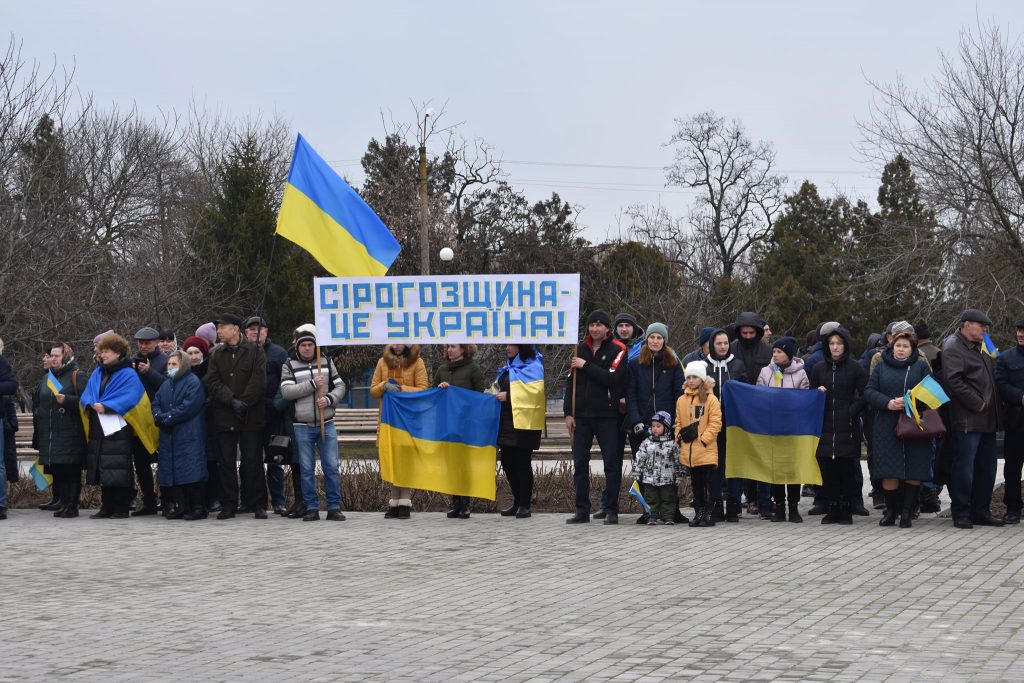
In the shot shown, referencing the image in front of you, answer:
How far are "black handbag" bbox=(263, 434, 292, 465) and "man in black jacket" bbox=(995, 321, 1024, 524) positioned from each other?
23.1 ft

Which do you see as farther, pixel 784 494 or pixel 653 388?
pixel 784 494

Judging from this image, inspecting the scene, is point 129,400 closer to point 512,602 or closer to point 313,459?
point 313,459

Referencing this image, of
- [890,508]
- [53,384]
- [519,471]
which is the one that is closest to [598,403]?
[519,471]

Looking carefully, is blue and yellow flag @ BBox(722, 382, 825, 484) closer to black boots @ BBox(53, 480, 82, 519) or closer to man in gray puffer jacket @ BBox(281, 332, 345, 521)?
man in gray puffer jacket @ BBox(281, 332, 345, 521)

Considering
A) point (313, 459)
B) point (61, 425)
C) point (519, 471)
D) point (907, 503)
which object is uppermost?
point (61, 425)

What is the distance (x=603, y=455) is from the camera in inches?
551

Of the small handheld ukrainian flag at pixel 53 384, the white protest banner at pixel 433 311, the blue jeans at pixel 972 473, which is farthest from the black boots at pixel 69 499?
the blue jeans at pixel 972 473

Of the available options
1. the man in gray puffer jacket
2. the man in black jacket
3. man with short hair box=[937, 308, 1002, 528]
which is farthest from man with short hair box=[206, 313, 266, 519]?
the man in black jacket

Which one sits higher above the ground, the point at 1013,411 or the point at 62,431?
the point at 1013,411

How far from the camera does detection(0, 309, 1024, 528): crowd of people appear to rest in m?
13.3

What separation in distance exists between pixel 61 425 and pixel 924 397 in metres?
8.94

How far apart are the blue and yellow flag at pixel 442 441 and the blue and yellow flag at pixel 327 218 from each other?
1.50 meters

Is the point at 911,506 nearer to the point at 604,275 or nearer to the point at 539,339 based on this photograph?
the point at 539,339

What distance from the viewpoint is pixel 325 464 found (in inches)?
568
